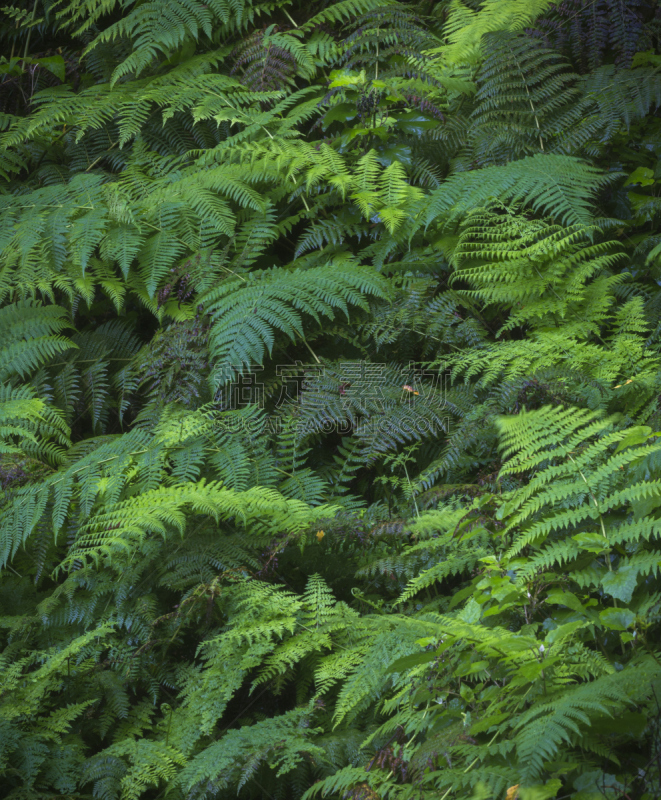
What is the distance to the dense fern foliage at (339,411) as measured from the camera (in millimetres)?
→ 1646

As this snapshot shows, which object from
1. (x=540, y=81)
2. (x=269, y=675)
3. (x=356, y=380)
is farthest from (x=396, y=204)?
(x=269, y=675)

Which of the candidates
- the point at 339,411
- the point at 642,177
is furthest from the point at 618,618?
the point at 642,177

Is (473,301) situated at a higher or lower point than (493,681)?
higher

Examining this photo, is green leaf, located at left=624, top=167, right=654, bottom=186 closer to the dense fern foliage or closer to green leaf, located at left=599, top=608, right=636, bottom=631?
the dense fern foliage

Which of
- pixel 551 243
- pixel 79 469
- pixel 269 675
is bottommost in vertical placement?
pixel 269 675

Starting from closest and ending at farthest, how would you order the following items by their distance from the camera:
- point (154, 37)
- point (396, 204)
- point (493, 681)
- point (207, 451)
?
point (493, 681) < point (207, 451) < point (396, 204) < point (154, 37)

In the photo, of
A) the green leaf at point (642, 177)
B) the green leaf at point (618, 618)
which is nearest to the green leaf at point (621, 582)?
the green leaf at point (618, 618)

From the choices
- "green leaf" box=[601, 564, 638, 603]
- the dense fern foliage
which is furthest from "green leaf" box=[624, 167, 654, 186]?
"green leaf" box=[601, 564, 638, 603]

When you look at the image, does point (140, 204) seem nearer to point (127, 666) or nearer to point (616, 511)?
point (127, 666)

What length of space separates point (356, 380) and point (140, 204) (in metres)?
1.57

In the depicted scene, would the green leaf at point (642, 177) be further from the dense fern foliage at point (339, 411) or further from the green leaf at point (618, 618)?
the green leaf at point (618, 618)

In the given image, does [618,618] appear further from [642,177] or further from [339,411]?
[642,177]

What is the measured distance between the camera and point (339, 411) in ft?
8.98

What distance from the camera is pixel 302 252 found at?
3.37 metres
